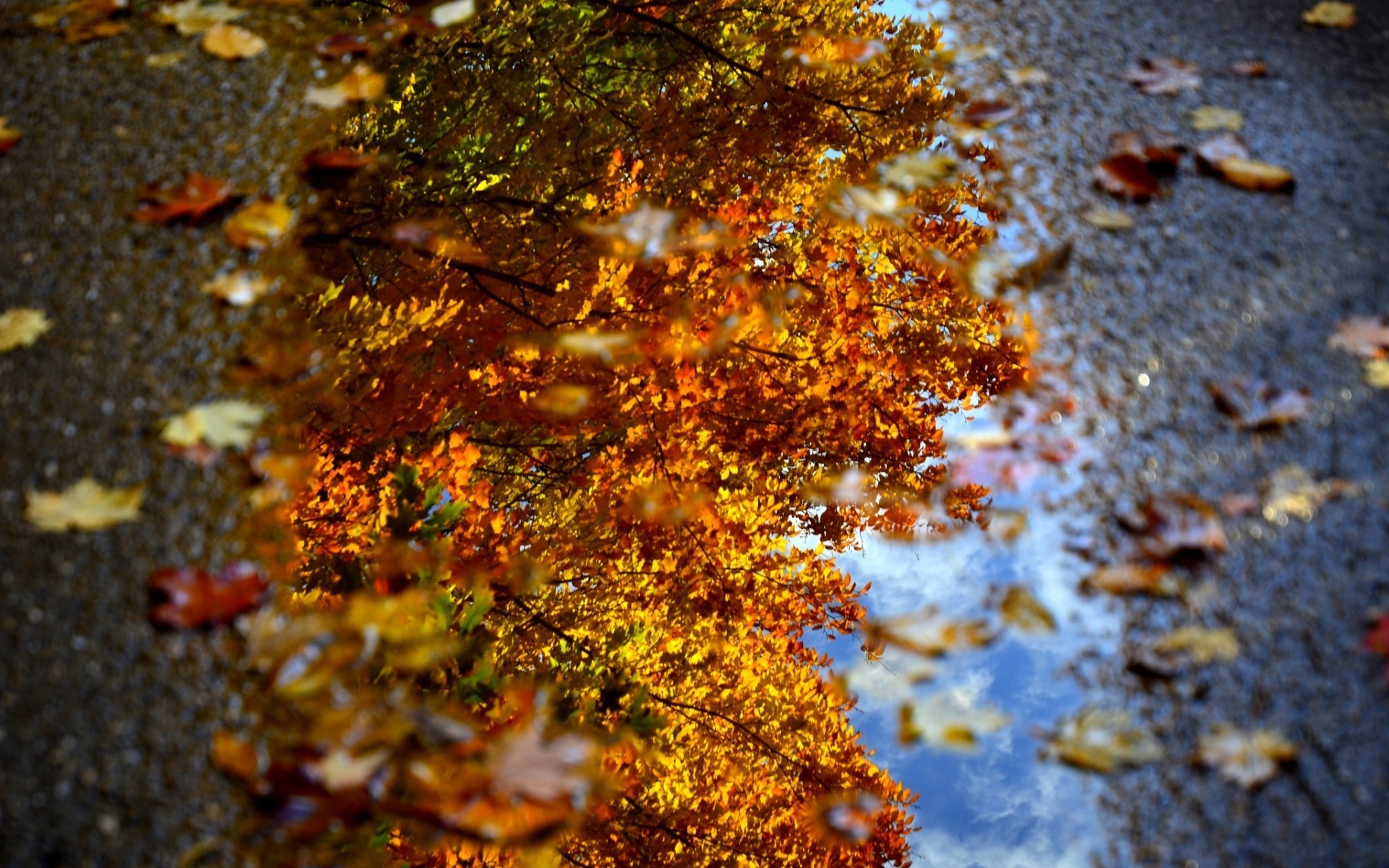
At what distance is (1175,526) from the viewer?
6.20 feet

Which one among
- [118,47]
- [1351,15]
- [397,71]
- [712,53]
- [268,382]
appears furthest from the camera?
[712,53]

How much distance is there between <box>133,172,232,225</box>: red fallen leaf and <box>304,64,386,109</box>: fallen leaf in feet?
1.61

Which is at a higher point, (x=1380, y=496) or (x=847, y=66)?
(x=1380, y=496)

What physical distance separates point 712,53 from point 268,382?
16.3 feet

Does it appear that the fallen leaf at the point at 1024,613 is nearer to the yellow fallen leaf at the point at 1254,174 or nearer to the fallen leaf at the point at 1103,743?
the fallen leaf at the point at 1103,743

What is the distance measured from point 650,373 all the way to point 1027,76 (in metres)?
3.65

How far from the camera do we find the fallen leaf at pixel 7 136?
7.46 ft

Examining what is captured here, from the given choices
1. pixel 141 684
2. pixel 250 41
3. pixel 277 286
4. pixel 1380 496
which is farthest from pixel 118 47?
pixel 1380 496

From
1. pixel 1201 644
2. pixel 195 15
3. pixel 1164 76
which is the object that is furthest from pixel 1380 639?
pixel 195 15

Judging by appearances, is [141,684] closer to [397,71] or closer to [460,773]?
[460,773]

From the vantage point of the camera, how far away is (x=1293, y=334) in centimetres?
210

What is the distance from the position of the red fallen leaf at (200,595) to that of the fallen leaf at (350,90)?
1580 mm

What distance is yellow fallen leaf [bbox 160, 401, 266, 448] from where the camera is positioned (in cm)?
185

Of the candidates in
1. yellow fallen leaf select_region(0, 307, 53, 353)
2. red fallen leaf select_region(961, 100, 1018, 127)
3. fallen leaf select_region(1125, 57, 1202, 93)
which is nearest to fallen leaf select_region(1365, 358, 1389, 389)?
fallen leaf select_region(1125, 57, 1202, 93)
